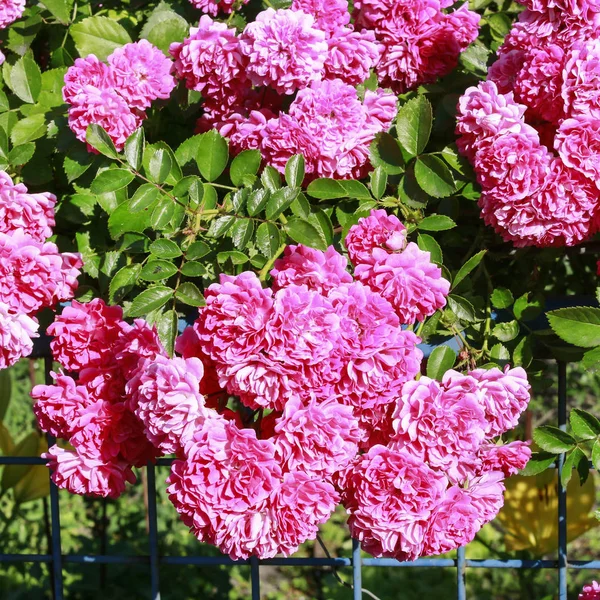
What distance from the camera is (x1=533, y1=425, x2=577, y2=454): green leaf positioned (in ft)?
4.45

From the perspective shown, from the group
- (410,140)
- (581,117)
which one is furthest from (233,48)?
(581,117)

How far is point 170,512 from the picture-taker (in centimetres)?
371

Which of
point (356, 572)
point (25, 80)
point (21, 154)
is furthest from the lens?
point (356, 572)

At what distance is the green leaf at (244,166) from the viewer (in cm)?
137

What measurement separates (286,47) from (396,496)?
672 mm

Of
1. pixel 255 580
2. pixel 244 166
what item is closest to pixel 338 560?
pixel 255 580

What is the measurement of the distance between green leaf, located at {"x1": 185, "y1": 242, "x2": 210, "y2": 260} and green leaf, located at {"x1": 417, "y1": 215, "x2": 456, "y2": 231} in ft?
1.08

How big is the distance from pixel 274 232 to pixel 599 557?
9.81 ft

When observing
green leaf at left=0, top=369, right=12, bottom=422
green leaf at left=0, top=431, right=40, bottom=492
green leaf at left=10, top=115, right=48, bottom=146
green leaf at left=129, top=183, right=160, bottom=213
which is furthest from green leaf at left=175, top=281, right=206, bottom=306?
green leaf at left=0, top=369, right=12, bottom=422

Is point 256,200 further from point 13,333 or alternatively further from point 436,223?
point 13,333

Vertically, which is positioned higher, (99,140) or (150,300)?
(99,140)

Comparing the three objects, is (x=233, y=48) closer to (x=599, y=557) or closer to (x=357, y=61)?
(x=357, y=61)

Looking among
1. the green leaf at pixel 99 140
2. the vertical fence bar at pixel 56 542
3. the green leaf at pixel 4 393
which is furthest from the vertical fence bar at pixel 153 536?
the green leaf at pixel 4 393

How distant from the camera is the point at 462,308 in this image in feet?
4.40
